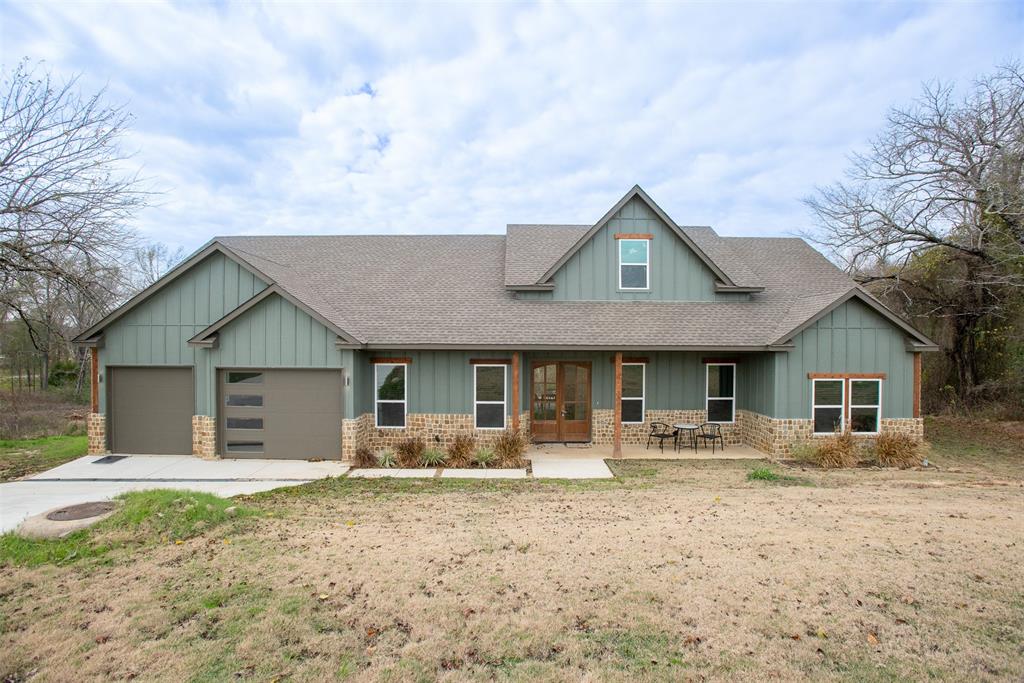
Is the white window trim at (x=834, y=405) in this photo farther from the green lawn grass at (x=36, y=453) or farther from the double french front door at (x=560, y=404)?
the green lawn grass at (x=36, y=453)

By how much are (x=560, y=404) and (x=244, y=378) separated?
25.1ft

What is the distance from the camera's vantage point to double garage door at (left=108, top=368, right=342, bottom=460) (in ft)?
39.3

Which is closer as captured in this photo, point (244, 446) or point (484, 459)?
point (484, 459)

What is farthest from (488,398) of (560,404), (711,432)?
(711,432)

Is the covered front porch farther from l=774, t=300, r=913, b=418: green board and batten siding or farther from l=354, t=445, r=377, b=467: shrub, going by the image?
l=354, t=445, r=377, b=467: shrub

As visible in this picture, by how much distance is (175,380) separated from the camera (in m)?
12.4

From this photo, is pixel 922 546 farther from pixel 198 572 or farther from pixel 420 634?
pixel 198 572

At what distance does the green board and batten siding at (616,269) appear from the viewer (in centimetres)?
1435

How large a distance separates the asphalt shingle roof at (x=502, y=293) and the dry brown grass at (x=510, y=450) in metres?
2.14

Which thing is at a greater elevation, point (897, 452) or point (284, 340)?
point (284, 340)

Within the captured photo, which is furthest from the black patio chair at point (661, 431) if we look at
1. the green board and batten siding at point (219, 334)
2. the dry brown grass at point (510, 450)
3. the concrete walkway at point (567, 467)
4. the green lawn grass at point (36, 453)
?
the green lawn grass at point (36, 453)

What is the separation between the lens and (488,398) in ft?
43.4

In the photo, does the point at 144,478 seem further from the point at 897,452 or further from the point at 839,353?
the point at 897,452

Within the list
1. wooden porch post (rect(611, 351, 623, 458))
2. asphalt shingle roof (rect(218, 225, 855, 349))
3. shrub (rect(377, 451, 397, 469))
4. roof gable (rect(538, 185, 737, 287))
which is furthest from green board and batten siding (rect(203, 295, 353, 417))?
wooden porch post (rect(611, 351, 623, 458))
